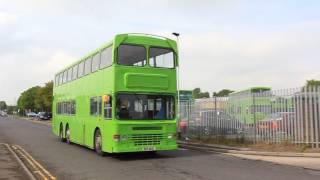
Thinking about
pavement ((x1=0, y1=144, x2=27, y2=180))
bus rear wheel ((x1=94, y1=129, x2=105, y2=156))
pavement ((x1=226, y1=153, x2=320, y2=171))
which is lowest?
pavement ((x1=0, y1=144, x2=27, y2=180))

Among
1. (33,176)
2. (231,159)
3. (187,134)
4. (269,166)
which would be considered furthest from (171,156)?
(187,134)

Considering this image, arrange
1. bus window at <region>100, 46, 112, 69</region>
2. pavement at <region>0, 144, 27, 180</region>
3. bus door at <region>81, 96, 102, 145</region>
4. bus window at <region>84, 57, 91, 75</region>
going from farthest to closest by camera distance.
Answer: bus window at <region>84, 57, 91, 75</region>
bus door at <region>81, 96, 102, 145</region>
bus window at <region>100, 46, 112, 69</region>
pavement at <region>0, 144, 27, 180</region>

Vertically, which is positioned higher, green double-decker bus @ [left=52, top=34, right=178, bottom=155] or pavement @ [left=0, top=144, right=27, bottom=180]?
green double-decker bus @ [left=52, top=34, right=178, bottom=155]

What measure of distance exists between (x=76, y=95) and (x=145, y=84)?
→ 6845 millimetres

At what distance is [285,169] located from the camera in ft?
49.1

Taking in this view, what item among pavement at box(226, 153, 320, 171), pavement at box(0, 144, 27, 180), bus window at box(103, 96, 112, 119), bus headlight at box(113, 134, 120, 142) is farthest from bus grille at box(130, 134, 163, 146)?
pavement at box(0, 144, 27, 180)

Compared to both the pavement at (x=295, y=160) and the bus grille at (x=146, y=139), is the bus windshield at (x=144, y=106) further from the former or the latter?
the pavement at (x=295, y=160)

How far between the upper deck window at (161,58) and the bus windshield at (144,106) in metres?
1.14

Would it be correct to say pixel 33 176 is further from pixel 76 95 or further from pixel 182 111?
pixel 182 111

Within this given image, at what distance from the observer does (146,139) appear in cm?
1834

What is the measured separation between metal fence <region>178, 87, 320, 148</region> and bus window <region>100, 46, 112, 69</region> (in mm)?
6871

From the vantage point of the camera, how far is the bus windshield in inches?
713

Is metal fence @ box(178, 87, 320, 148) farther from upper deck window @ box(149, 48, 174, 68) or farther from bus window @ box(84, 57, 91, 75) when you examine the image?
bus window @ box(84, 57, 91, 75)

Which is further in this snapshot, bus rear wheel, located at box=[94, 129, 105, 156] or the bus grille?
bus rear wheel, located at box=[94, 129, 105, 156]
